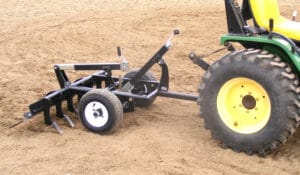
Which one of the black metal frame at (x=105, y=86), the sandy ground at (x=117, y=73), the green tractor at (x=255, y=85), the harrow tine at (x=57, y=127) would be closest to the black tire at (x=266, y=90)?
the green tractor at (x=255, y=85)

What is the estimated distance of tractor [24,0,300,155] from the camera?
4.60m

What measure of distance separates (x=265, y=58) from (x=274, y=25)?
54cm

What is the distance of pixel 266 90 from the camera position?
15.3 feet

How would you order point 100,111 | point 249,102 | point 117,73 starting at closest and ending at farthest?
1. point 249,102
2. point 100,111
3. point 117,73

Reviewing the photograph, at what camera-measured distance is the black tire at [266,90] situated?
14.9ft

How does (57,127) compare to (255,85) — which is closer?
(255,85)

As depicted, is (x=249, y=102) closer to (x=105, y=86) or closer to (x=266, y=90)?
(x=266, y=90)

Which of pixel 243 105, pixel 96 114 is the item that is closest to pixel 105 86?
pixel 96 114

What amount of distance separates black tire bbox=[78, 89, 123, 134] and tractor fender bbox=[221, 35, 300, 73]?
1.23m

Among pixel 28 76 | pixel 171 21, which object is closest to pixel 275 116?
pixel 28 76

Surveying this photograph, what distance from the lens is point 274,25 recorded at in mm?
5035

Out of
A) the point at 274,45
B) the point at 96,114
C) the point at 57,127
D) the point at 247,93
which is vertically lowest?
the point at 57,127

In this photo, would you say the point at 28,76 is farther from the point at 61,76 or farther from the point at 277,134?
the point at 277,134

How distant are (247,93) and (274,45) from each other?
1.61 feet
